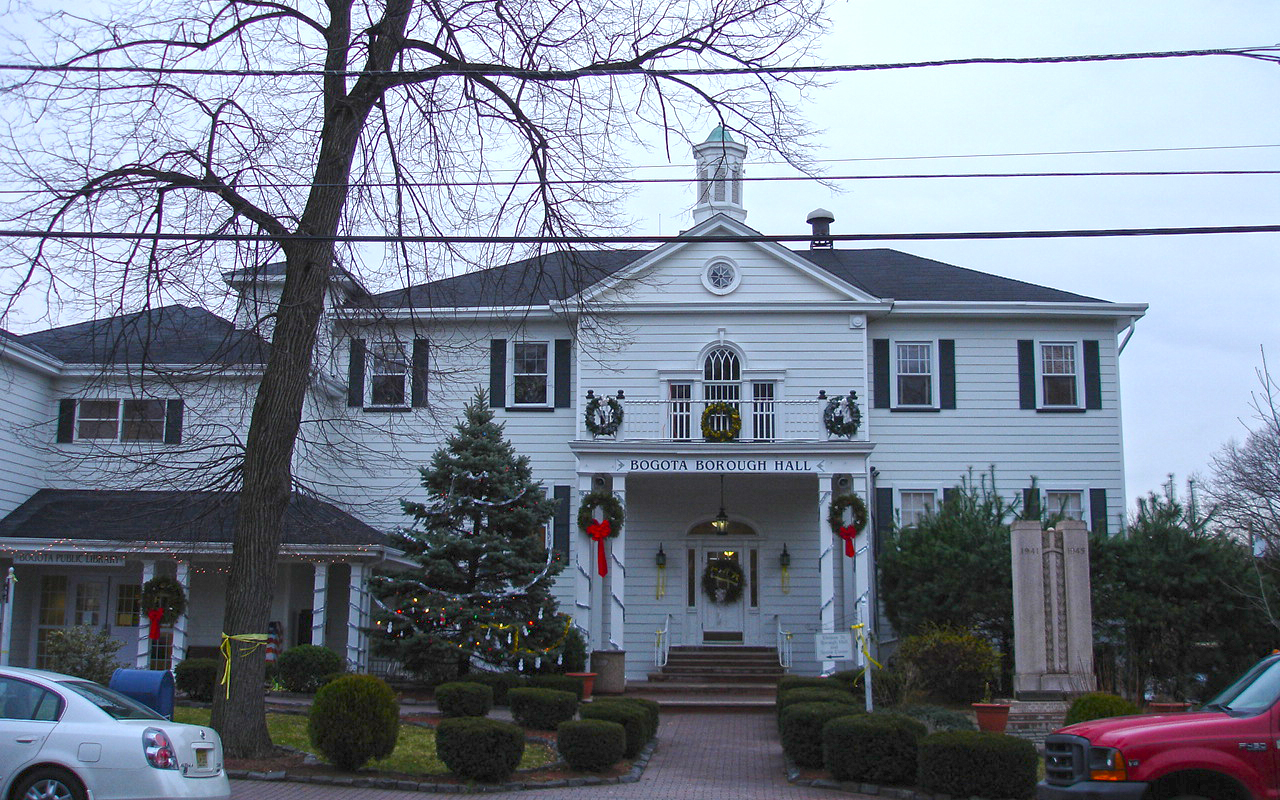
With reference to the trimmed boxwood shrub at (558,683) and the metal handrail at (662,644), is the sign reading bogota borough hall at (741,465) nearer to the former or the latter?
the metal handrail at (662,644)

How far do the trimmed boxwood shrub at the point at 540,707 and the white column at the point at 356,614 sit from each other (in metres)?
6.80

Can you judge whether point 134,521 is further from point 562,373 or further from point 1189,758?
point 1189,758

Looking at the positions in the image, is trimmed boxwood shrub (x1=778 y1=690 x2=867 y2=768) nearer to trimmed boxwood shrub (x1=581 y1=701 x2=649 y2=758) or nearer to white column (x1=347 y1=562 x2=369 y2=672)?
trimmed boxwood shrub (x1=581 y1=701 x2=649 y2=758)

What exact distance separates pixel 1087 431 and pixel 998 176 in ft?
40.0

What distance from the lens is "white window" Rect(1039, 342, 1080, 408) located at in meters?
24.7

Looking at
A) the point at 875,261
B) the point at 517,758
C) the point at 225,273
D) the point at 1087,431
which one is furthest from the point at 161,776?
the point at 875,261

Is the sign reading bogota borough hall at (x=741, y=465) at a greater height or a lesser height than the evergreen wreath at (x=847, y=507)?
greater

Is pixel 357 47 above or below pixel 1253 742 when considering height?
above

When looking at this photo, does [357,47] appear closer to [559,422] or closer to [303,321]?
[303,321]

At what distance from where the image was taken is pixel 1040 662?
15789mm

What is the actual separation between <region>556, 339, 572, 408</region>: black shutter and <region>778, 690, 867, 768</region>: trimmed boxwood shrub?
12117 mm

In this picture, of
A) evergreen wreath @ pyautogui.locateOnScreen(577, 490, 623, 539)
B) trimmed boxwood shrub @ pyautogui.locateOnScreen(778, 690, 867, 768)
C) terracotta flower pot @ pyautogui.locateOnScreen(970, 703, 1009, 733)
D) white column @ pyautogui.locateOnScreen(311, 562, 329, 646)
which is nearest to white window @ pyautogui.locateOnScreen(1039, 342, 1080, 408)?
evergreen wreath @ pyautogui.locateOnScreen(577, 490, 623, 539)

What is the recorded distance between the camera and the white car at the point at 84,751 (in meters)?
8.79

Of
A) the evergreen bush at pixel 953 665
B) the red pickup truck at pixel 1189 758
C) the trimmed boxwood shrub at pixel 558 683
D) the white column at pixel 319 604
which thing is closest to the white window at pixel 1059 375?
the evergreen bush at pixel 953 665
